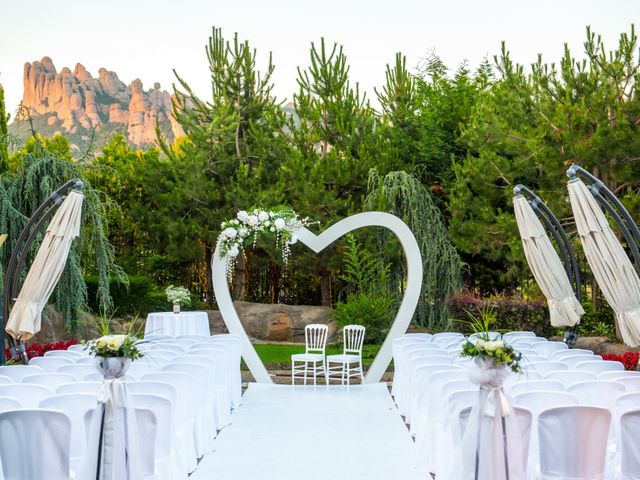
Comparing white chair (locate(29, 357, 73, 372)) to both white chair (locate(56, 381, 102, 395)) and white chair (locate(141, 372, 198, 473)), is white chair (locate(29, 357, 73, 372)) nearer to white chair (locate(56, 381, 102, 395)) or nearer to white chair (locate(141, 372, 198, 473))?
white chair (locate(141, 372, 198, 473))

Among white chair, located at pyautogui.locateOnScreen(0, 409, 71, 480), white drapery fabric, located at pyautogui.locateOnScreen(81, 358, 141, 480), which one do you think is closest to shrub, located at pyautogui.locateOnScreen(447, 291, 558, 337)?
white drapery fabric, located at pyautogui.locateOnScreen(81, 358, 141, 480)

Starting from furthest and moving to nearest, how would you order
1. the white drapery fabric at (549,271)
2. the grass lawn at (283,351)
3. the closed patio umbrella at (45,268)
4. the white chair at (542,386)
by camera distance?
the grass lawn at (283,351), the white drapery fabric at (549,271), the closed patio umbrella at (45,268), the white chair at (542,386)

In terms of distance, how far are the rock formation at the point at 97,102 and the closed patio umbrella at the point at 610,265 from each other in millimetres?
46460

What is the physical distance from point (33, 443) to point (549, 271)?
271 inches

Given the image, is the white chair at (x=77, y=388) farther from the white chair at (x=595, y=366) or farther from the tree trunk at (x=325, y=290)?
the tree trunk at (x=325, y=290)

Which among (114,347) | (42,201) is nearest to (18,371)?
(114,347)

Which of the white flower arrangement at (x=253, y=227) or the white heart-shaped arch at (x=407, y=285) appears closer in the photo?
the white flower arrangement at (x=253, y=227)

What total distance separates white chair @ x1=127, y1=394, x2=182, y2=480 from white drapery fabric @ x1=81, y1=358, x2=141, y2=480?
0.15 meters

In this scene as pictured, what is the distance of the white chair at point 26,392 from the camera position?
5.01 meters

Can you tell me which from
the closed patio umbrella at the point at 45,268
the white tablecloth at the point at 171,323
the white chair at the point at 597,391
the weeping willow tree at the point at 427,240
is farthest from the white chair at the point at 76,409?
the weeping willow tree at the point at 427,240

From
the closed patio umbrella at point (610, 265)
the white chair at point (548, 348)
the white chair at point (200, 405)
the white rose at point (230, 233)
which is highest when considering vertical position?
the white rose at point (230, 233)

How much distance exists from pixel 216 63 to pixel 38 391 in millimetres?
15113

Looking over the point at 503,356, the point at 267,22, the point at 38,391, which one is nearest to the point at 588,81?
the point at 503,356

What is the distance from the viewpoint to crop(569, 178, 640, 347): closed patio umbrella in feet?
24.4
